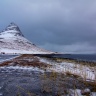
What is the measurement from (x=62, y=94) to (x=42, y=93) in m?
1.17

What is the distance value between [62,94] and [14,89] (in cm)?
331

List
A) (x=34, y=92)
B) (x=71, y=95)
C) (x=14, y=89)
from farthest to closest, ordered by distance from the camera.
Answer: (x=14, y=89)
(x=34, y=92)
(x=71, y=95)

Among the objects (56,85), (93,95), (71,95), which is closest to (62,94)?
(71,95)

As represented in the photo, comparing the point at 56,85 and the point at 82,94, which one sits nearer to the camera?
the point at 82,94

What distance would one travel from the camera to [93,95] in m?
13.1

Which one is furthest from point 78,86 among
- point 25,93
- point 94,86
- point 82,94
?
point 25,93

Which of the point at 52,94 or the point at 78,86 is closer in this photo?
the point at 52,94

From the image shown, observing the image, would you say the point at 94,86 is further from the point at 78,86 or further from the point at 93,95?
the point at 93,95

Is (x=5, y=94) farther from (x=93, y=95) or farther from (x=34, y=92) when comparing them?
(x=93, y=95)

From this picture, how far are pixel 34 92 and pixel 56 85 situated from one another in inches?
84.1

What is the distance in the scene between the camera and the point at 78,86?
15664 millimetres

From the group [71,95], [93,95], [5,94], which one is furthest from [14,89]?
[93,95]

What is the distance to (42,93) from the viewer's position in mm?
13672

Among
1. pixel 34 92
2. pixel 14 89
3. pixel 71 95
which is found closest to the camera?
pixel 71 95
